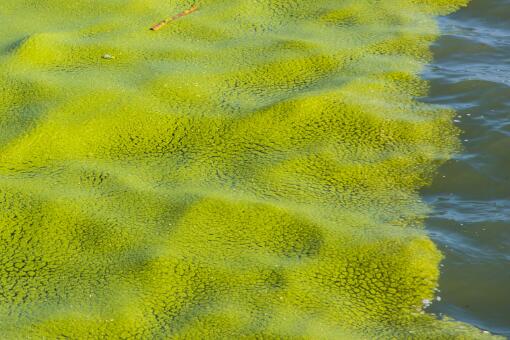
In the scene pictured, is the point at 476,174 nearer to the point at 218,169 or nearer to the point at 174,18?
the point at 218,169

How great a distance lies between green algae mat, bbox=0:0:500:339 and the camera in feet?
8.24

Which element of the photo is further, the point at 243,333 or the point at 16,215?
the point at 16,215

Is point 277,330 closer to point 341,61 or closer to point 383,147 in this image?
point 383,147

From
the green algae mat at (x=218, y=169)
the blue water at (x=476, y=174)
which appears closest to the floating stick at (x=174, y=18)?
the green algae mat at (x=218, y=169)

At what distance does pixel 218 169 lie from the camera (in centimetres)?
314

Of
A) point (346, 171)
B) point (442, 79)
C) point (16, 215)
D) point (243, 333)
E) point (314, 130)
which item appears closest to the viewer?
point (243, 333)

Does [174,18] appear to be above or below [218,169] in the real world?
above

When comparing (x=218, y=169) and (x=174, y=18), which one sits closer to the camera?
(x=218, y=169)

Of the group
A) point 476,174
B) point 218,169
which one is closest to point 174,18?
point 218,169

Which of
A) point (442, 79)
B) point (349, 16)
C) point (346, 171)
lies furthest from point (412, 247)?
point (349, 16)

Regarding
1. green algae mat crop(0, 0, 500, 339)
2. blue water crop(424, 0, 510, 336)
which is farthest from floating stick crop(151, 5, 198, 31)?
blue water crop(424, 0, 510, 336)

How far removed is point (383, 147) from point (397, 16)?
1.26 meters

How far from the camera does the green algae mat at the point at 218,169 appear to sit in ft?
8.24

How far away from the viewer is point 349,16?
14.0 feet
